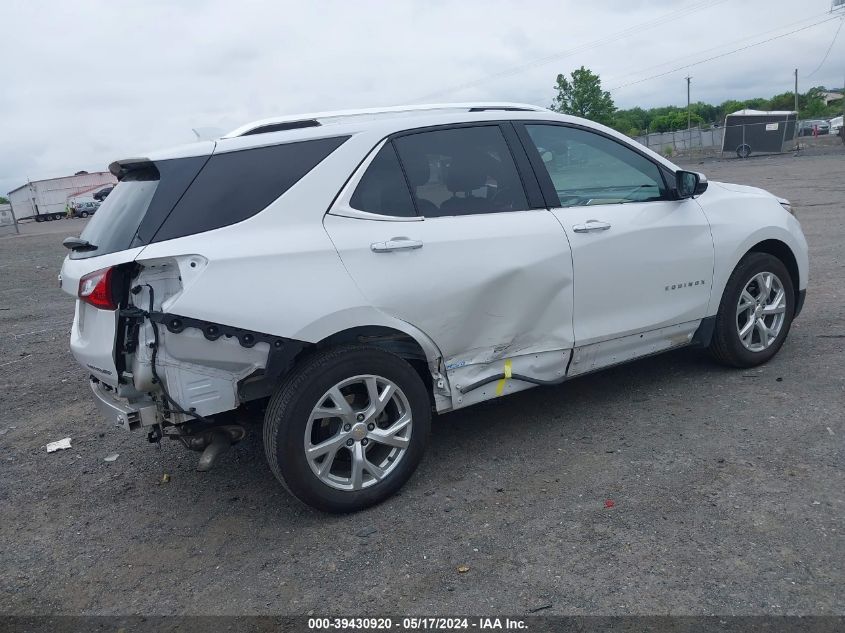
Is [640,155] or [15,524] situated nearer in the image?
[15,524]

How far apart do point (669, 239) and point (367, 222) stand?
2.07 metres

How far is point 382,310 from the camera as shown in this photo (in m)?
3.67

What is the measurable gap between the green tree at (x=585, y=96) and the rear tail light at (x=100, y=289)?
196 feet

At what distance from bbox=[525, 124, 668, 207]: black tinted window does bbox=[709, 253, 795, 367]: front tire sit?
2.97 ft

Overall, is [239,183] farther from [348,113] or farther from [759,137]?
[759,137]

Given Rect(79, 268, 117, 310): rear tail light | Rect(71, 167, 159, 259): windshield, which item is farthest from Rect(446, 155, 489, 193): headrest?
Rect(79, 268, 117, 310): rear tail light

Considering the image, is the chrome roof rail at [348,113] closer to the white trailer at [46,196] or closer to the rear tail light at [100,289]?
the rear tail light at [100,289]

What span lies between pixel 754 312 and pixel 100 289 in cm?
422

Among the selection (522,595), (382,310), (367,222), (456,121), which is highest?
(456,121)

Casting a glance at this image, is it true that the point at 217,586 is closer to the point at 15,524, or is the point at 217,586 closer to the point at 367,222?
the point at 15,524

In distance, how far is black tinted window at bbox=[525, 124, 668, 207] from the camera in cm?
447

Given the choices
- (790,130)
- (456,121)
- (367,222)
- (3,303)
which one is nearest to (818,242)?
(456,121)

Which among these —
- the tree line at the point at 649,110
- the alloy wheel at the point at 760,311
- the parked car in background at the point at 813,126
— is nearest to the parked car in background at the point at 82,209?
the tree line at the point at 649,110

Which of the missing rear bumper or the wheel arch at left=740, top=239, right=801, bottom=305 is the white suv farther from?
the wheel arch at left=740, top=239, right=801, bottom=305
